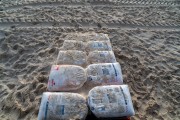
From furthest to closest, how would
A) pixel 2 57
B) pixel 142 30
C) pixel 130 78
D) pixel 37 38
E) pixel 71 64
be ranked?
pixel 142 30 → pixel 37 38 → pixel 2 57 → pixel 130 78 → pixel 71 64

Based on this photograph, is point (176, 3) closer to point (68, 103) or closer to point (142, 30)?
point (142, 30)

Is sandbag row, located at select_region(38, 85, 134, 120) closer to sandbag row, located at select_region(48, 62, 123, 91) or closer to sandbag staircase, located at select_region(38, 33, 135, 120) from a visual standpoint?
sandbag staircase, located at select_region(38, 33, 135, 120)

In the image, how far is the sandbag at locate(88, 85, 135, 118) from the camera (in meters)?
1.73

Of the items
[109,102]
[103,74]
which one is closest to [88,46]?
[103,74]

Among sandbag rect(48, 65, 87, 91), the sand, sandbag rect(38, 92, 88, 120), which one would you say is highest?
sandbag rect(48, 65, 87, 91)

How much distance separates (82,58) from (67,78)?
411mm

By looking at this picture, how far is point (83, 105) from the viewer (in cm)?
176

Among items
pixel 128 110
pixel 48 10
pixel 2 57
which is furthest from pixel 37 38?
pixel 128 110

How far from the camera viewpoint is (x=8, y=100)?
250 centimetres

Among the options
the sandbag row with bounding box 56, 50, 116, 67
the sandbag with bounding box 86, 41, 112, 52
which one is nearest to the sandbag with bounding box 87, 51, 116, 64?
the sandbag row with bounding box 56, 50, 116, 67

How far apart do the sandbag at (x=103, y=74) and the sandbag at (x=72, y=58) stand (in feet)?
0.54

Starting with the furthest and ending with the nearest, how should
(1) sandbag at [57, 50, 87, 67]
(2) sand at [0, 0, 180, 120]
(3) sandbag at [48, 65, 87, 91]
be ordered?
1. (2) sand at [0, 0, 180, 120]
2. (1) sandbag at [57, 50, 87, 67]
3. (3) sandbag at [48, 65, 87, 91]

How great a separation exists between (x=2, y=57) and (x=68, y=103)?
1.98 m

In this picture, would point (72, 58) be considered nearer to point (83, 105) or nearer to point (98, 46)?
point (98, 46)
